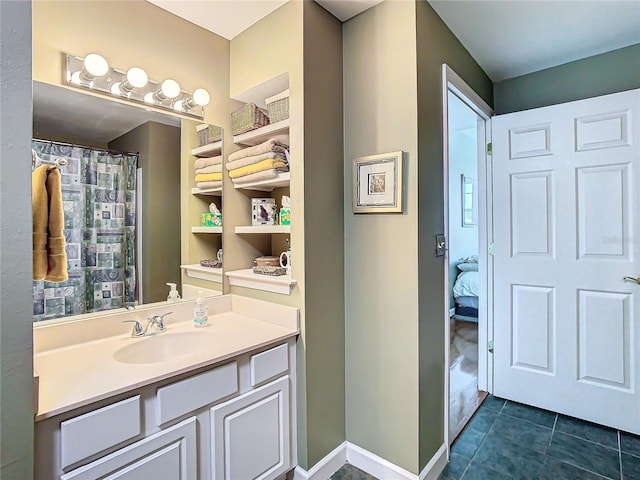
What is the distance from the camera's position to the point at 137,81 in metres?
1.58

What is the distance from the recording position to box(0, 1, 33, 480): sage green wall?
80 centimetres

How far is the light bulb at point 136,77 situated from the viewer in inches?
61.6

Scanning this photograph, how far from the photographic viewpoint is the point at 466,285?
14.3 feet

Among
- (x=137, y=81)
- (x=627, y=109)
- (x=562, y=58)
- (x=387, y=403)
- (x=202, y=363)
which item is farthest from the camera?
(x=562, y=58)

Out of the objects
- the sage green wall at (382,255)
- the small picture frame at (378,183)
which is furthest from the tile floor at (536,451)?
the small picture frame at (378,183)

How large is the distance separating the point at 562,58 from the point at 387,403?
2.52 metres

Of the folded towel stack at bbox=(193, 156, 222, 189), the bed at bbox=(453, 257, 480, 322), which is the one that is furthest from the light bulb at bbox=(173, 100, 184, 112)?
the bed at bbox=(453, 257, 480, 322)

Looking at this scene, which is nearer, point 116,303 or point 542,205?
point 116,303

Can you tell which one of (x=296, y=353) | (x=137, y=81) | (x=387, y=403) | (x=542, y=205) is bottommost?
(x=387, y=403)

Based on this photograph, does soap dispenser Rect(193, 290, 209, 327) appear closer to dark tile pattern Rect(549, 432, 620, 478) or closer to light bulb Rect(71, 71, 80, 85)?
light bulb Rect(71, 71, 80, 85)

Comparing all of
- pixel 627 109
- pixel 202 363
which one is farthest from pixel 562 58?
pixel 202 363

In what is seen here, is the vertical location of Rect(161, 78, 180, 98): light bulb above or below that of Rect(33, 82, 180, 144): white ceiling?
above

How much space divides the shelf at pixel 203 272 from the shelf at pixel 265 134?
778 mm

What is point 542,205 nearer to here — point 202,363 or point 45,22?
point 202,363
